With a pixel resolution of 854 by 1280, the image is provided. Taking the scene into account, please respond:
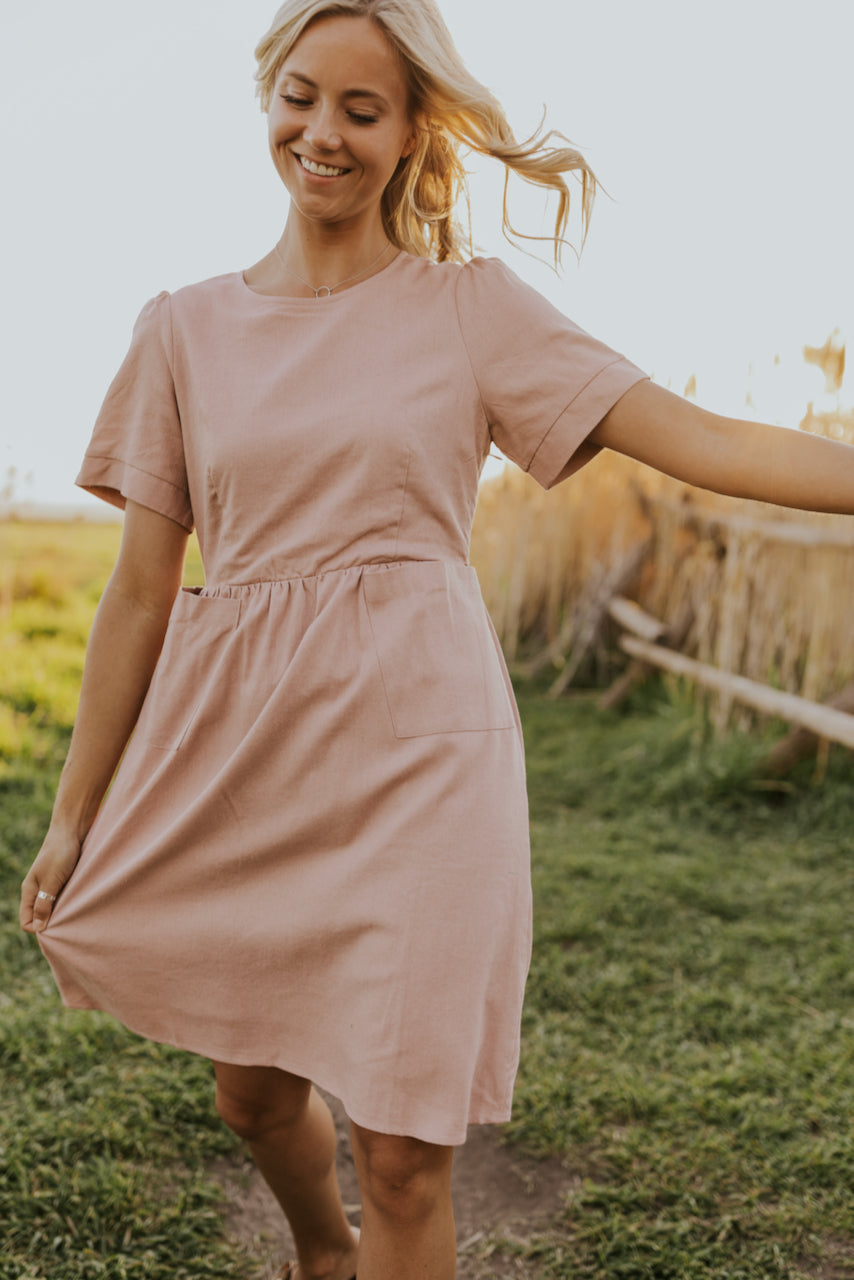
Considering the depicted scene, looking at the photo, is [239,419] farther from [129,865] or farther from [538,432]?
[129,865]

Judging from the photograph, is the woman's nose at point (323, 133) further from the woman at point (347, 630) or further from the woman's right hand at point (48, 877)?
the woman's right hand at point (48, 877)

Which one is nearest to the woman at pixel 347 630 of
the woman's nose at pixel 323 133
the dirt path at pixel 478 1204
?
the woman's nose at pixel 323 133

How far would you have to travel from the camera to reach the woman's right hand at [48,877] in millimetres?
1645

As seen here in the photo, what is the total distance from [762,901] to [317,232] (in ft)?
10.6

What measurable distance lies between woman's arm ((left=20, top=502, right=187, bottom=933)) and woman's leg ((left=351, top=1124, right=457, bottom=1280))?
611 mm

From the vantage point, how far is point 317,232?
159 centimetres

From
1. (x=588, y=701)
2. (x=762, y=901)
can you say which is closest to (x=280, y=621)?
(x=762, y=901)

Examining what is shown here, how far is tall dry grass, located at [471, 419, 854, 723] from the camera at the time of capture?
546cm

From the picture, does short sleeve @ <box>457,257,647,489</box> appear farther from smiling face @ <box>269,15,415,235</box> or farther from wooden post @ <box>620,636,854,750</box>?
wooden post @ <box>620,636,854,750</box>

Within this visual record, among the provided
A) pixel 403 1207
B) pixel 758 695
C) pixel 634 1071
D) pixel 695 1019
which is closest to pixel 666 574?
pixel 758 695

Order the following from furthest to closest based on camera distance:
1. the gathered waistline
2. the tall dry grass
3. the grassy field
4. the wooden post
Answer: the tall dry grass
the wooden post
the grassy field
the gathered waistline

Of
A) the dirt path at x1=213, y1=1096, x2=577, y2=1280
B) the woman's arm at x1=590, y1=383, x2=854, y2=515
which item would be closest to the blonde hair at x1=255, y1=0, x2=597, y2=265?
the woman's arm at x1=590, y1=383, x2=854, y2=515

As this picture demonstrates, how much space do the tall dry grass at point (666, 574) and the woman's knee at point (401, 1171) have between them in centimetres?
431

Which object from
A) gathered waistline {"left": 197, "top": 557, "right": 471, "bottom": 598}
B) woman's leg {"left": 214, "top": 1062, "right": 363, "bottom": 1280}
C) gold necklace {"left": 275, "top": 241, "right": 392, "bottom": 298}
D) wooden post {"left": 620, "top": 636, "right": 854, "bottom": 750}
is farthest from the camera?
wooden post {"left": 620, "top": 636, "right": 854, "bottom": 750}
